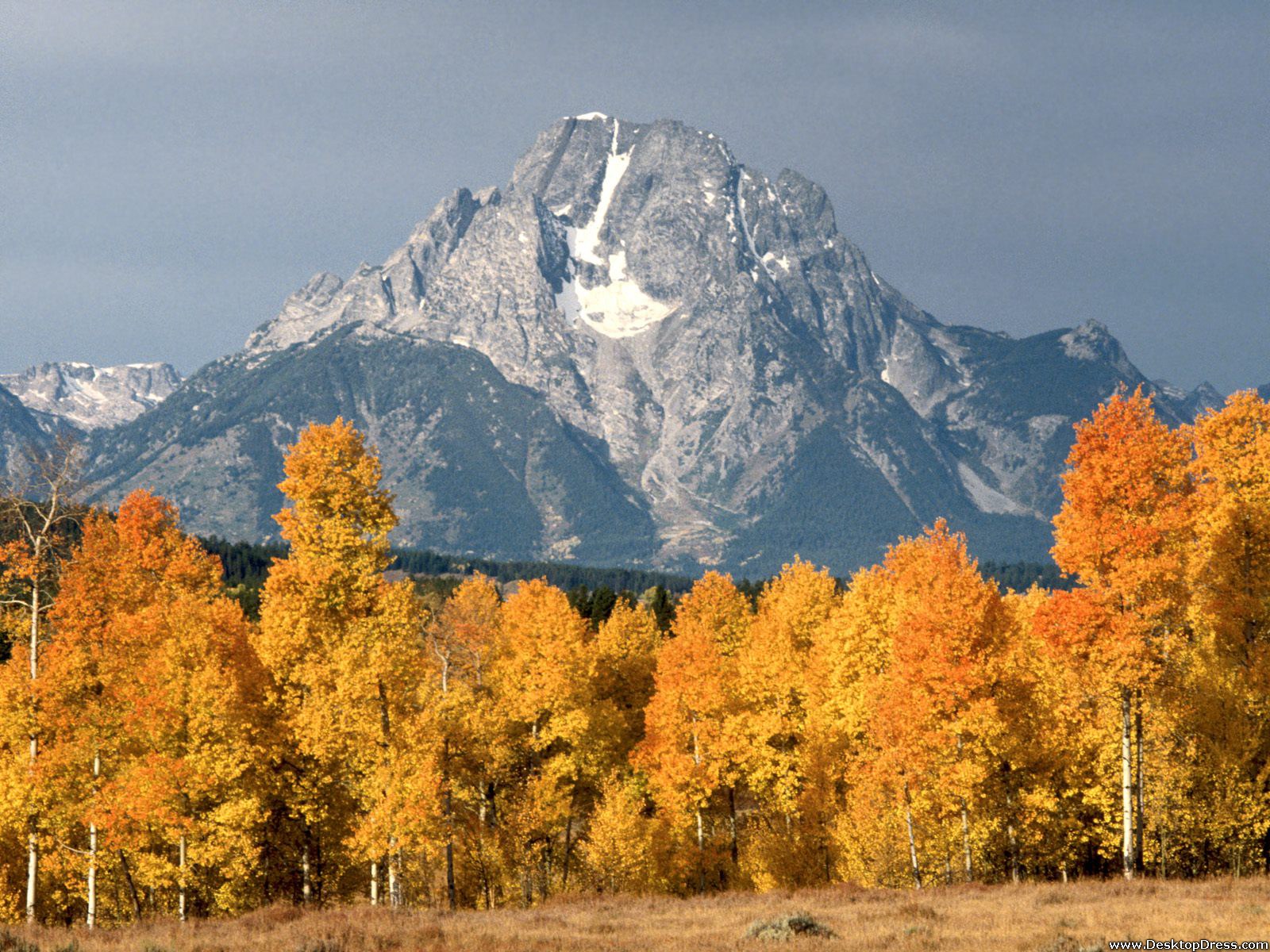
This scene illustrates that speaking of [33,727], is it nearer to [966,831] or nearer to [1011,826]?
[966,831]

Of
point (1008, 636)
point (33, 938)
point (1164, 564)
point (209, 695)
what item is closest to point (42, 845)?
point (209, 695)

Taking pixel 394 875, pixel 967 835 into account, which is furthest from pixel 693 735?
pixel 394 875

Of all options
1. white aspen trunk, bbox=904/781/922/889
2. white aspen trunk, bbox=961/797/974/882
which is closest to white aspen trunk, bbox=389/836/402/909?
white aspen trunk, bbox=904/781/922/889

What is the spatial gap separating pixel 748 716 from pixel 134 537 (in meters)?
34.0

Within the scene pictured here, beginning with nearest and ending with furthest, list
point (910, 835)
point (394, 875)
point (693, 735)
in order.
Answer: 1. point (394, 875)
2. point (910, 835)
3. point (693, 735)

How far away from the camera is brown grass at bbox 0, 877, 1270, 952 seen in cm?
3017

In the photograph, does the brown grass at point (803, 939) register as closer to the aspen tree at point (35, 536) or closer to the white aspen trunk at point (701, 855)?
the aspen tree at point (35, 536)

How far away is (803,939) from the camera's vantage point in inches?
1260

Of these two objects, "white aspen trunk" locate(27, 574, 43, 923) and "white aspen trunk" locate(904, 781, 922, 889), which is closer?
→ "white aspen trunk" locate(27, 574, 43, 923)

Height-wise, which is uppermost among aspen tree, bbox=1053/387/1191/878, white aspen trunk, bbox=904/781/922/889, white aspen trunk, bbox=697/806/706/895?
aspen tree, bbox=1053/387/1191/878

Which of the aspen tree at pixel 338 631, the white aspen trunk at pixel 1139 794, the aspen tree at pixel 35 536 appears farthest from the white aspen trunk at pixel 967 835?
the aspen tree at pixel 35 536

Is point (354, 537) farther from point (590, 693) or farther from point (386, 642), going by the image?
point (590, 693)

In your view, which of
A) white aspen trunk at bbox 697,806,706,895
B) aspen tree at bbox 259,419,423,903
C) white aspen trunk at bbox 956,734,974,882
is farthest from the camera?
white aspen trunk at bbox 697,806,706,895

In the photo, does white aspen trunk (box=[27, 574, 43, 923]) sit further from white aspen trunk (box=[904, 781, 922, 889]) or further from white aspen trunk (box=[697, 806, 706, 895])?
white aspen trunk (box=[904, 781, 922, 889])
